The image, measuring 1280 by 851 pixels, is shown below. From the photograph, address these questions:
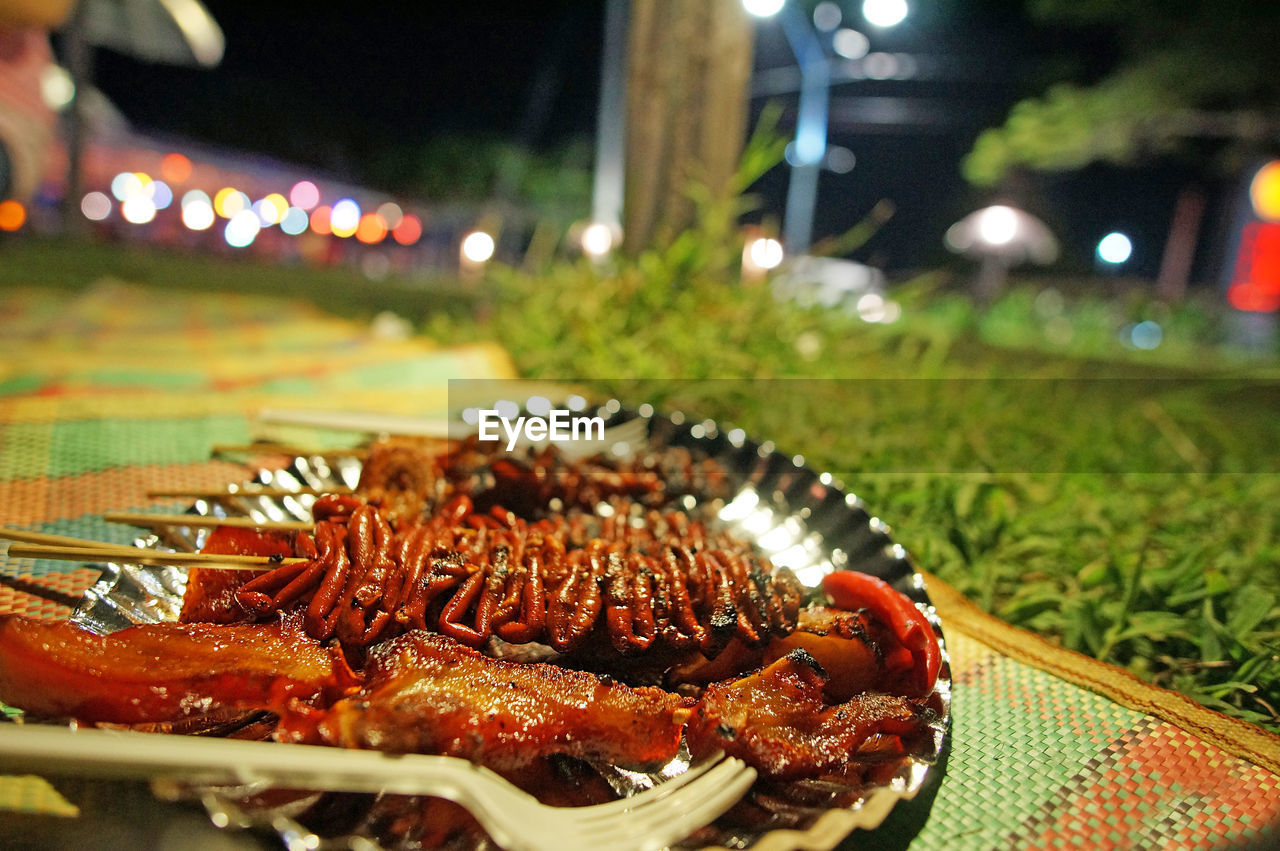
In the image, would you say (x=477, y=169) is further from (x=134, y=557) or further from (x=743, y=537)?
(x=134, y=557)

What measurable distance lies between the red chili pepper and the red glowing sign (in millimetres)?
24352

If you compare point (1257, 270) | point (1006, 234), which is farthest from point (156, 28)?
point (1257, 270)

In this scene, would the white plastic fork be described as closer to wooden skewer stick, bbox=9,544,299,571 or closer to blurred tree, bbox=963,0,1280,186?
wooden skewer stick, bbox=9,544,299,571

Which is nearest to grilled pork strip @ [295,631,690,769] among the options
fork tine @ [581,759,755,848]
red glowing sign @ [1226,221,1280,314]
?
fork tine @ [581,759,755,848]

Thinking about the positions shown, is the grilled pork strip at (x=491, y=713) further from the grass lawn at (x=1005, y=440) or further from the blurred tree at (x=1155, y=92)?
the blurred tree at (x=1155, y=92)

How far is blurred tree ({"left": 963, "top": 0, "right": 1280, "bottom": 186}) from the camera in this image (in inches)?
469

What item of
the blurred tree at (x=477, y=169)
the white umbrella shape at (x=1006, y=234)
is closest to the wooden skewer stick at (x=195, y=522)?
the white umbrella shape at (x=1006, y=234)

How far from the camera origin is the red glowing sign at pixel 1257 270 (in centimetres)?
1950

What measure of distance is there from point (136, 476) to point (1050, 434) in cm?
520

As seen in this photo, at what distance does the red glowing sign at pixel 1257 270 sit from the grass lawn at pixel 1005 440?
673 inches

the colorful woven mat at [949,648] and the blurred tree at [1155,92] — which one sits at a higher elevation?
the blurred tree at [1155,92]

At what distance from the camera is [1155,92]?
43.2 ft

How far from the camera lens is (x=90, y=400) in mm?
3432

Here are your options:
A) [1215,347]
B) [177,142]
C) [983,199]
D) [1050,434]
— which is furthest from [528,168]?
[1050,434]
